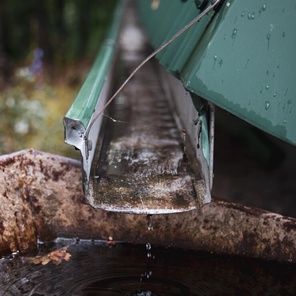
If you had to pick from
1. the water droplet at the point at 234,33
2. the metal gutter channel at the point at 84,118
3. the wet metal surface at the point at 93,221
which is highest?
the water droplet at the point at 234,33

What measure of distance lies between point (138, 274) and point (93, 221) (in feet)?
1.64

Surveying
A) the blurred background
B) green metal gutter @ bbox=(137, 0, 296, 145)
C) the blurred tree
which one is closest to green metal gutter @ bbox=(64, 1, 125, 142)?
green metal gutter @ bbox=(137, 0, 296, 145)

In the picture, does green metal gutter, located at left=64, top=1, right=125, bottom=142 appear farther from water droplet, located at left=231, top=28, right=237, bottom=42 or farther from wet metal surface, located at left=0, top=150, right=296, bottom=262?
water droplet, located at left=231, top=28, right=237, bottom=42

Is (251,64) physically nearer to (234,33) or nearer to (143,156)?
(234,33)

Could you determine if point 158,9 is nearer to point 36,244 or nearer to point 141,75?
point 141,75

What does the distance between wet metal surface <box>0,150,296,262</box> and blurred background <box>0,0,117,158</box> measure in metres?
2.02

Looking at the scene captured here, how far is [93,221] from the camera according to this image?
3682mm

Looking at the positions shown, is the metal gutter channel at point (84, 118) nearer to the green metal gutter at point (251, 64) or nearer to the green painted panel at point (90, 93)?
→ the green painted panel at point (90, 93)

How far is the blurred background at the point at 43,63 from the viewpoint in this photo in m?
6.41

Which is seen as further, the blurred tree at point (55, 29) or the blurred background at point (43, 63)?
the blurred tree at point (55, 29)

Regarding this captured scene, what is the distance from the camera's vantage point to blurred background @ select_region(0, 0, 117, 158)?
21.0 feet

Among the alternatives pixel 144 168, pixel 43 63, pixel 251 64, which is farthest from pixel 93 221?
pixel 43 63

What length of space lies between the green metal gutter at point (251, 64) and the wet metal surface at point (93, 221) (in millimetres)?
635

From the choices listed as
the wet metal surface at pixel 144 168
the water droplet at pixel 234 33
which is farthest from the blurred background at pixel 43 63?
the water droplet at pixel 234 33
